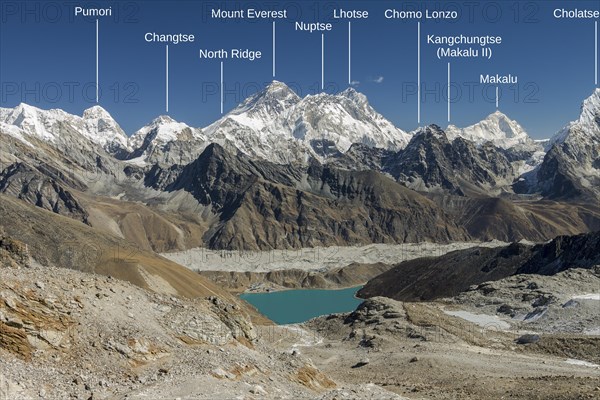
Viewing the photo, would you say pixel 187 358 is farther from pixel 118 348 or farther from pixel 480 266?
pixel 480 266

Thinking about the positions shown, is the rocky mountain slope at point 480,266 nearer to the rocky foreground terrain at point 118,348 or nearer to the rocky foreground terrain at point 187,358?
the rocky foreground terrain at point 187,358

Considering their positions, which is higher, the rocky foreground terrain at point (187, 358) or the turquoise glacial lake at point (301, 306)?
the rocky foreground terrain at point (187, 358)

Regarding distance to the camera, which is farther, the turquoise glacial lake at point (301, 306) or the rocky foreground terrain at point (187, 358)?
the turquoise glacial lake at point (301, 306)

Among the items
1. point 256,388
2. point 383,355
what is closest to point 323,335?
point 383,355

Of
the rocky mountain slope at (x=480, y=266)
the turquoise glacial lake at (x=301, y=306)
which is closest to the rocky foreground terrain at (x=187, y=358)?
the rocky mountain slope at (x=480, y=266)

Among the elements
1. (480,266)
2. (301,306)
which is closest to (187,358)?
(480,266)

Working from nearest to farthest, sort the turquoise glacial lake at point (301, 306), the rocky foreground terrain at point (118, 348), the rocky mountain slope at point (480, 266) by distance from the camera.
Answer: the rocky foreground terrain at point (118, 348), the rocky mountain slope at point (480, 266), the turquoise glacial lake at point (301, 306)

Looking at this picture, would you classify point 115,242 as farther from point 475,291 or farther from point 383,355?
point 383,355

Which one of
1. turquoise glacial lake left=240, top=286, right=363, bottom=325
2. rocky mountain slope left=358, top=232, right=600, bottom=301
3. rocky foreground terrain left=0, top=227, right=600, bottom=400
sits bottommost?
turquoise glacial lake left=240, top=286, right=363, bottom=325

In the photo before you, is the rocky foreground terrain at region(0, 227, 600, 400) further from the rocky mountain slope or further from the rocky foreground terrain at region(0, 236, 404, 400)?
the rocky mountain slope

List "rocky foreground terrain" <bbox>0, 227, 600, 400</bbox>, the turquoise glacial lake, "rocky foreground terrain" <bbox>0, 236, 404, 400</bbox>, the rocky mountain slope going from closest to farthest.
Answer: "rocky foreground terrain" <bbox>0, 236, 404, 400</bbox> → "rocky foreground terrain" <bbox>0, 227, 600, 400</bbox> → the rocky mountain slope → the turquoise glacial lake

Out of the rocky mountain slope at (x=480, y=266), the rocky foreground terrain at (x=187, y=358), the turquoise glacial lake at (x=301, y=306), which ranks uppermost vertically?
the rocky foreground terrain at (x=187, y=358)

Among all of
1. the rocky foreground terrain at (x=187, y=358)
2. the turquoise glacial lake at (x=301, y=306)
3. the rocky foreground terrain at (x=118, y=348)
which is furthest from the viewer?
the turquoise glacial lake at (x=301, y=306)

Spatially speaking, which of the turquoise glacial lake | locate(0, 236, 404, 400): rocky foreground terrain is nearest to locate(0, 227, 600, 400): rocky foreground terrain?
locate(0, 236, 404, 400): rocky foreground terrain
